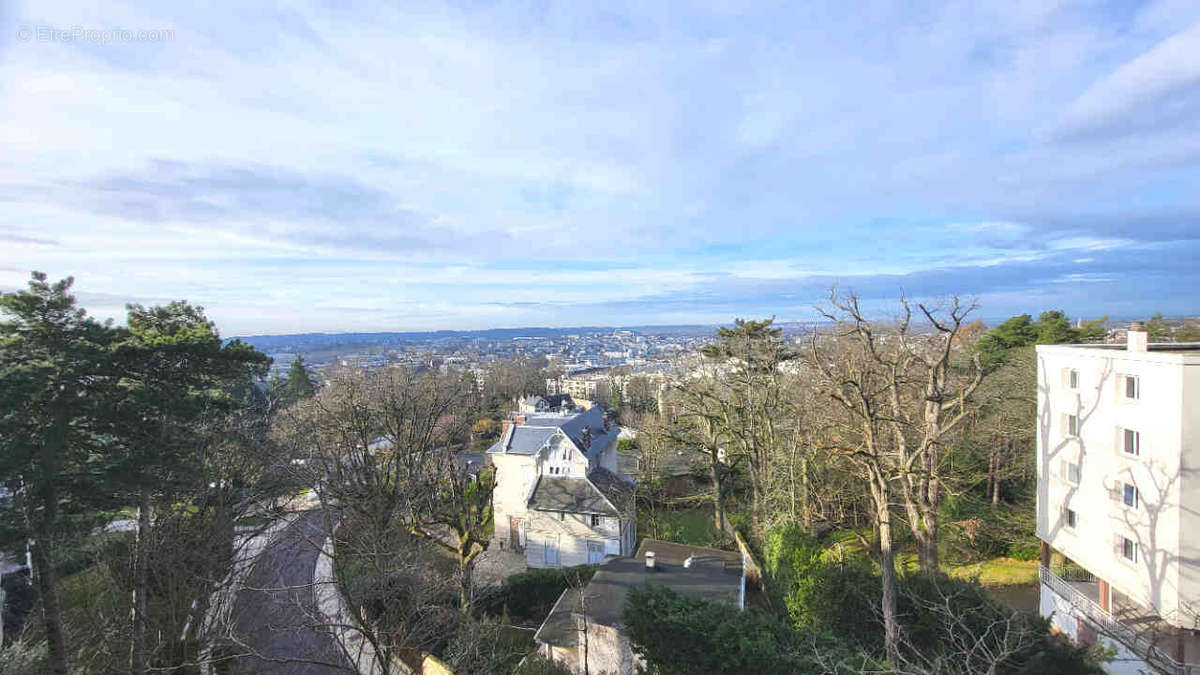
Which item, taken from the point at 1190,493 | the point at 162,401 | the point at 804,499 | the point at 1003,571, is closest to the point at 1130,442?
the point at 1190,493

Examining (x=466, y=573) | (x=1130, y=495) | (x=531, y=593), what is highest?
(x=1130, y=495)

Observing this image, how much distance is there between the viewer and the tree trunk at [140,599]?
32.9ft

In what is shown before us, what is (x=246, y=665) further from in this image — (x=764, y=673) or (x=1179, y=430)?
(x=1179, y=430)

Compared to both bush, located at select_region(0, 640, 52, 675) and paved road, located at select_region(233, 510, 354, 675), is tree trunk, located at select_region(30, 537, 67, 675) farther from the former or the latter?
paved road, located at select_region(233, 510, 354, 675)

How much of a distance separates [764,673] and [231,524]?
13.6 meters

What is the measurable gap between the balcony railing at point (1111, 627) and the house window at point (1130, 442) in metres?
4.14

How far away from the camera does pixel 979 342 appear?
111 feet

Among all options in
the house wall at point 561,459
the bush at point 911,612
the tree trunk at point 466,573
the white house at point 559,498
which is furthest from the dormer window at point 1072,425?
the tree trunk at point 466,573

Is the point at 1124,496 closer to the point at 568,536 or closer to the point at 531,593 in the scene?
the point at 531,593

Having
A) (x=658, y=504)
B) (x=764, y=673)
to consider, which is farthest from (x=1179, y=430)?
(x=658, y=504)

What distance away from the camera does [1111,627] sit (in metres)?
14.3

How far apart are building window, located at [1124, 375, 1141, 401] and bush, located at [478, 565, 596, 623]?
1488cm

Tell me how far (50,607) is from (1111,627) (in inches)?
933

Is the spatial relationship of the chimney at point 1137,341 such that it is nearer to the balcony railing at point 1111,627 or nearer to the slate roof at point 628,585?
the balcony railing at point 1111,627
